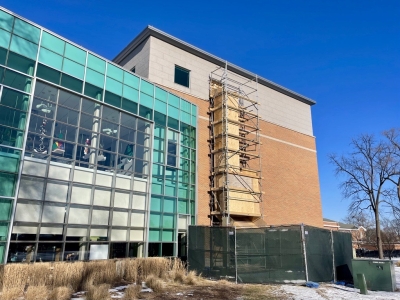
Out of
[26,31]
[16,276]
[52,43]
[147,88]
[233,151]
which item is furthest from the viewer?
[233,151]

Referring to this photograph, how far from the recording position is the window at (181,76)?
953 inches

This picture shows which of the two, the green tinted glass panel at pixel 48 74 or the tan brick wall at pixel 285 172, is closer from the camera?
the green tinted glass panel at pixel 48 74

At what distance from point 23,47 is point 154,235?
11.4m

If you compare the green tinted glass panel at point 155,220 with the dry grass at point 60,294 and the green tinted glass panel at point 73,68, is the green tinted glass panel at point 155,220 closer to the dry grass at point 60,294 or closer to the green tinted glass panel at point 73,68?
the dry grass at point 60,294

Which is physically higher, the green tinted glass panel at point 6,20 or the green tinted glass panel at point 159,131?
the green tinted glass panel at point 6,20

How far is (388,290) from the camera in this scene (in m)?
12.4

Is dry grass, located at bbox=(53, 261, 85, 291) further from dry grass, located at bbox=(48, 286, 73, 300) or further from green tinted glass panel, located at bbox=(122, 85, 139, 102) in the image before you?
green tinted glass panel, located at bbox=(122, 85, 139, 102)

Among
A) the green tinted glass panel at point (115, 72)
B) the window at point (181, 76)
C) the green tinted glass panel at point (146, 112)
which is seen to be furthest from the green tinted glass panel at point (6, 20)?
the window at point (181, 76)

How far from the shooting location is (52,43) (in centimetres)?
1558

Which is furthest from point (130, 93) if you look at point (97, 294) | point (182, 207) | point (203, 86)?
point (97, 294)

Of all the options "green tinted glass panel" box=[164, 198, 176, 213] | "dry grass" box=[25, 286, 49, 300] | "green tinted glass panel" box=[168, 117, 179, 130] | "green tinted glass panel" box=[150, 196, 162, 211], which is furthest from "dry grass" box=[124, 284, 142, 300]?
"green tinted glass panel" box=[168, 117, 179, 130]

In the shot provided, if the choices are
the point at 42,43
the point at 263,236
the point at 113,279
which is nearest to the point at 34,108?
the point at 42,43

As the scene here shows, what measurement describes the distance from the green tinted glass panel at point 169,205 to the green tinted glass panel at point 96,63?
325 inches

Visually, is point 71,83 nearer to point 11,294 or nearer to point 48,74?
point 48,74
